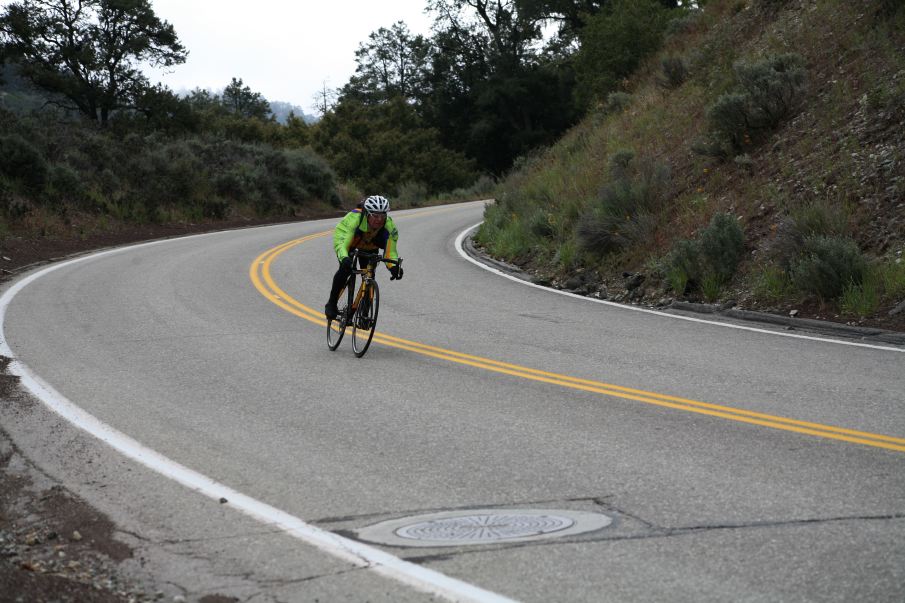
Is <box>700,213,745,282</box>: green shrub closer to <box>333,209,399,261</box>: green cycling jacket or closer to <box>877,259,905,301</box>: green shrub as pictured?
<box>877,259,905,301</box>: green shrub

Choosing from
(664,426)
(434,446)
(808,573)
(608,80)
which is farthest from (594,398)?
(608,80)

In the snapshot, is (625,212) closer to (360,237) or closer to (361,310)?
(360,237)

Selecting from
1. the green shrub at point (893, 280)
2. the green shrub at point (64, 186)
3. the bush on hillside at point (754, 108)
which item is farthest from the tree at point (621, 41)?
the green shrub at point (893, 280)

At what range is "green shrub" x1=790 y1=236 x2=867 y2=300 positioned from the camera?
12.4 m

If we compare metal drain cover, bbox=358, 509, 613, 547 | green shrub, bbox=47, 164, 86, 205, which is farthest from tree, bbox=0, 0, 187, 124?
metal drain cover, bbox=358, 509, 613, 547

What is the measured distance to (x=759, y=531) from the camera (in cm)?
496

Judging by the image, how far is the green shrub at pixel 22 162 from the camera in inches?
1022

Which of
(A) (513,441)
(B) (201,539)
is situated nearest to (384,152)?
(A) (513,441)

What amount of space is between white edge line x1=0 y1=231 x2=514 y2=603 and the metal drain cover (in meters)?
0.21

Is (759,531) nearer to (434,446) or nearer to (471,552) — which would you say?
(471,552)

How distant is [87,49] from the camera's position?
39.6 metres

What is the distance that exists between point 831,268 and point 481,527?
8.85 metres

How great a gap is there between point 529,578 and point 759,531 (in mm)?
1344

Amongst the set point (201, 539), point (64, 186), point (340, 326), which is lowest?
point (201, 539)
